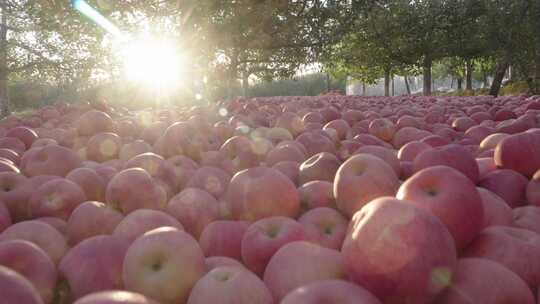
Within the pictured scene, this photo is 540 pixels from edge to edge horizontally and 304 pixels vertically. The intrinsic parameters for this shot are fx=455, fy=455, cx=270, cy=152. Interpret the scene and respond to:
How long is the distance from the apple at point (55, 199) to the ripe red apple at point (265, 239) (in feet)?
3.22

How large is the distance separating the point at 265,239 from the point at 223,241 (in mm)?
216

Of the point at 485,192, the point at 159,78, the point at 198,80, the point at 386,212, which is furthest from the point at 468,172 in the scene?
the point at 198,80

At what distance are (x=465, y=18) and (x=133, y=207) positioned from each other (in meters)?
22.7

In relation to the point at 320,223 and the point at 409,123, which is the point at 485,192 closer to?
the point at 320,223

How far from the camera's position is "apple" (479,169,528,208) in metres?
2.07

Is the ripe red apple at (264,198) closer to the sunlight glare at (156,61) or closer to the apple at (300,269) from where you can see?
the apple at (300,269)

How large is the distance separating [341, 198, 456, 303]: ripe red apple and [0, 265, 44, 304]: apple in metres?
0.80

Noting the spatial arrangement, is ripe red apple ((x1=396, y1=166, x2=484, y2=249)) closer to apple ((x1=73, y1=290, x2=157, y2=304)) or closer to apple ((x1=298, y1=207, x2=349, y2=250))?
apple ((x1=298, y1=207, x2=349, y2=250))

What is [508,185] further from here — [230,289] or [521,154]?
[230,289]

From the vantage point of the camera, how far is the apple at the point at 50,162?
2.82m

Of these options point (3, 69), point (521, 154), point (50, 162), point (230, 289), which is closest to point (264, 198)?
point (230, 289)

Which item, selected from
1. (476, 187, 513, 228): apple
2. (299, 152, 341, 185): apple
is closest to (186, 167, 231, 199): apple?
(299, 152, 341, 185): apple

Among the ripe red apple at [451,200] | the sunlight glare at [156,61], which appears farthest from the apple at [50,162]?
the sunlight glare at [156,61]

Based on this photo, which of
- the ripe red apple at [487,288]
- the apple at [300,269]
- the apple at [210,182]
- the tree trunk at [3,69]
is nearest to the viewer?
the ripe red apple at [487,288]
